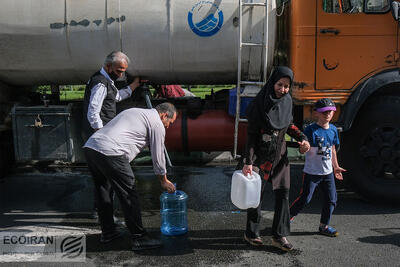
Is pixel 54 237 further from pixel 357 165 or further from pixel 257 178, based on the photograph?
pixel 357 165

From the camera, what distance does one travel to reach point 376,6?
15.2 feet

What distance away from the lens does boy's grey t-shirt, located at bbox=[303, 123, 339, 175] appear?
12.9 ft

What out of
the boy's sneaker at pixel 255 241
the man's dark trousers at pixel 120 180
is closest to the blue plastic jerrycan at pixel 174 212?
the man's dark trousers at pixel 120 180

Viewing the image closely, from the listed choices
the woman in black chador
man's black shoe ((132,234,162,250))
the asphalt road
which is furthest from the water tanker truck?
man's black shoe ((132,234,162,250))

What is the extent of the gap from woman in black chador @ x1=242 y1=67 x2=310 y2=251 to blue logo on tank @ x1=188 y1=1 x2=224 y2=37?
62.7 inches

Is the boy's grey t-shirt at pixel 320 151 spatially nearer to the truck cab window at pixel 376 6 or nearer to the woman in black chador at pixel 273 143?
the woman in black chador at pixel 273 143

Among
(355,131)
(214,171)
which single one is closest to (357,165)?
(355,131)

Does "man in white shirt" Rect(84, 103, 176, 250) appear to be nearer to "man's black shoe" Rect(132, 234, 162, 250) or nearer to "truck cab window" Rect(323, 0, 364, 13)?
"man's black shoe" Rect(132, 234, 162, 250)

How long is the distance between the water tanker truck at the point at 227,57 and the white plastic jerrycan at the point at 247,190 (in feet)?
4.94

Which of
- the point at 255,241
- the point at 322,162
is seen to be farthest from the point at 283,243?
the point at 322,162

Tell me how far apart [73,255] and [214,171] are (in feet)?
10.2

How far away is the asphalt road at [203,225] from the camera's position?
12.0ft

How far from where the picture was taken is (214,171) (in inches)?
257

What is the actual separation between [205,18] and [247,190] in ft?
7.53
